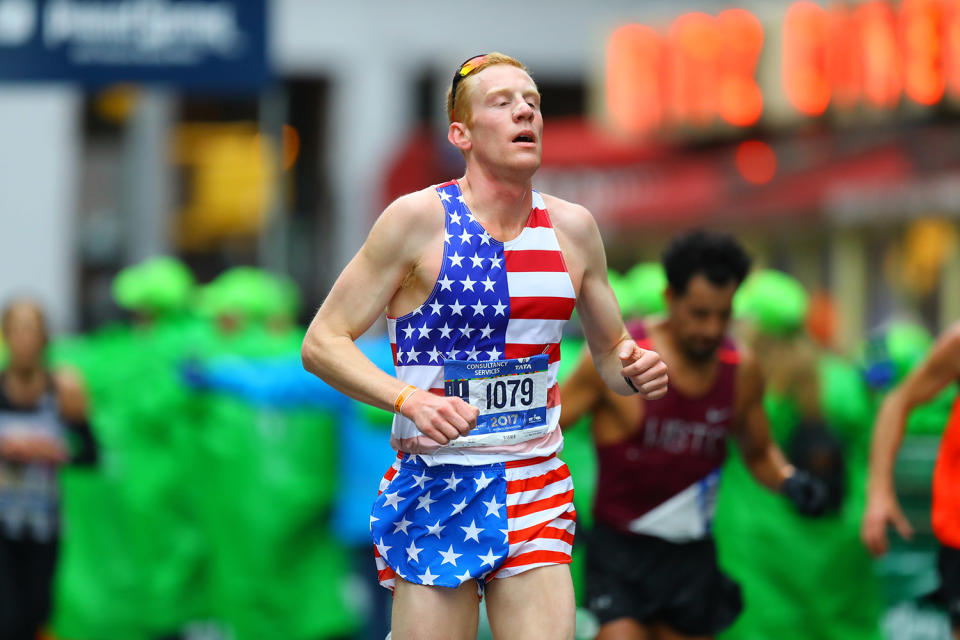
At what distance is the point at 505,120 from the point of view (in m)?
4.47

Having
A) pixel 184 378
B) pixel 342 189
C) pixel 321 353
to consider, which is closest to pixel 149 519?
pixel 184 378

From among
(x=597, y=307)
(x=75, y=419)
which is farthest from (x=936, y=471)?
(x=75, y=419)

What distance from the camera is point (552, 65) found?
32.2m

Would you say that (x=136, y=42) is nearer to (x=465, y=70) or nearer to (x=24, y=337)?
(x=24, y=337)

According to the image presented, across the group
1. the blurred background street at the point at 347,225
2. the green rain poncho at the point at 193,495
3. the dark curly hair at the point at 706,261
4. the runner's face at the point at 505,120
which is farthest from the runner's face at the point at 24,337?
the runner's face at the point at 505,120

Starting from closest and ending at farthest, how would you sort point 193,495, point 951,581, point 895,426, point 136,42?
point 951,581 < point 895,426 < point 136,42 < point 193,495

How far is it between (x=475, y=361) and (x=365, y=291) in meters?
0.33

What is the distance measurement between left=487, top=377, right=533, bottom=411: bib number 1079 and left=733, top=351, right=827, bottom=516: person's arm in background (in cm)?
175

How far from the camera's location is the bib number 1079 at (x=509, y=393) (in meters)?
4.47

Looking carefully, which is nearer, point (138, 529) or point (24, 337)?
point (24, 337)

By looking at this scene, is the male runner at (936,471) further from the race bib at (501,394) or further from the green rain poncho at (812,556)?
the green rain poncho at (812,556)

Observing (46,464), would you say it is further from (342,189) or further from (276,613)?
(342,189)

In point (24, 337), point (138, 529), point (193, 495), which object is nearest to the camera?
point (24, 337)

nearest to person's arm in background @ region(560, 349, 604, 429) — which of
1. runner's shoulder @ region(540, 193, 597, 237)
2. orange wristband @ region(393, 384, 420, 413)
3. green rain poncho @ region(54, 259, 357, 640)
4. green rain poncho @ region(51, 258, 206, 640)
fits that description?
runner's shoulder @ region(540, 193, 597, 237)
